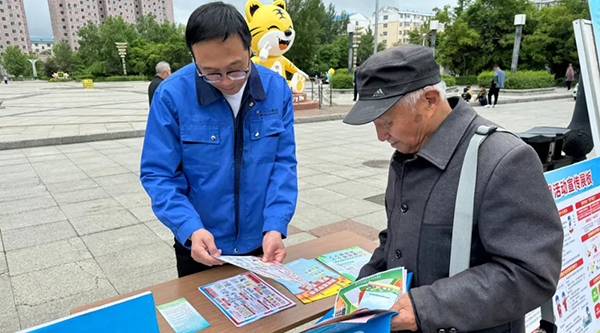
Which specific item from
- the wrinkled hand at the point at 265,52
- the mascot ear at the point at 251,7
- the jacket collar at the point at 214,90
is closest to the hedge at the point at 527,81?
the wrinkled hand at the point at 265,52

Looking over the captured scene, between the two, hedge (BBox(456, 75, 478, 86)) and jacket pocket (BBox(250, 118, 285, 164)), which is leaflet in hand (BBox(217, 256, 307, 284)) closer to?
jacket pocket (BBox(250, 118, 285, 164))

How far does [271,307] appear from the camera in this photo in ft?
4.64

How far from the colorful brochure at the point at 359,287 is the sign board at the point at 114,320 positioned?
1.71 ft

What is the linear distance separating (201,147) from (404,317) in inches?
36.8

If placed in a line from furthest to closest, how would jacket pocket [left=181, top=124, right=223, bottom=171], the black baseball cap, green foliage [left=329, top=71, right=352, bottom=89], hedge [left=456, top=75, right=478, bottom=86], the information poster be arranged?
hedge [left=456, top=75, right=478, bottom=86] < green foliage [left=329, top=71, right=352, bottom=89] < the information poster < jacket pocket [left=181, top=124, right=223, bottom=171] < the black baseball cap

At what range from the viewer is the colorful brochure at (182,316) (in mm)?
1301

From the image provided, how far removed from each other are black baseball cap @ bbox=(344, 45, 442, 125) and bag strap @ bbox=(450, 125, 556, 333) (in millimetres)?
184

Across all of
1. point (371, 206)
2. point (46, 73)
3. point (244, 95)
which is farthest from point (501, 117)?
point (46, 73)

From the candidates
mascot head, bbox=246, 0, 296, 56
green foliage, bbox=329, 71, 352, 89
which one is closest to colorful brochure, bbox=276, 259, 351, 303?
mascot head, bbox=246, 0, 296, 56

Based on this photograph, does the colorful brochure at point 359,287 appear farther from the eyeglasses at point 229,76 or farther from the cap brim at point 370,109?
the eyeglasses at point 229,76

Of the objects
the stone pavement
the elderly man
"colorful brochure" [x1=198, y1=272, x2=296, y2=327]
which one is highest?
the elderly man

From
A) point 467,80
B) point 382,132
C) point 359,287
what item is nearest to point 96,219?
point 359,287

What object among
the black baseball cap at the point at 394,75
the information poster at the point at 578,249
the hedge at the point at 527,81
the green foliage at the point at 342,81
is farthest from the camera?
the green foliage at the point at 342,81

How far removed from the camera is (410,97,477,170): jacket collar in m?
1.01
